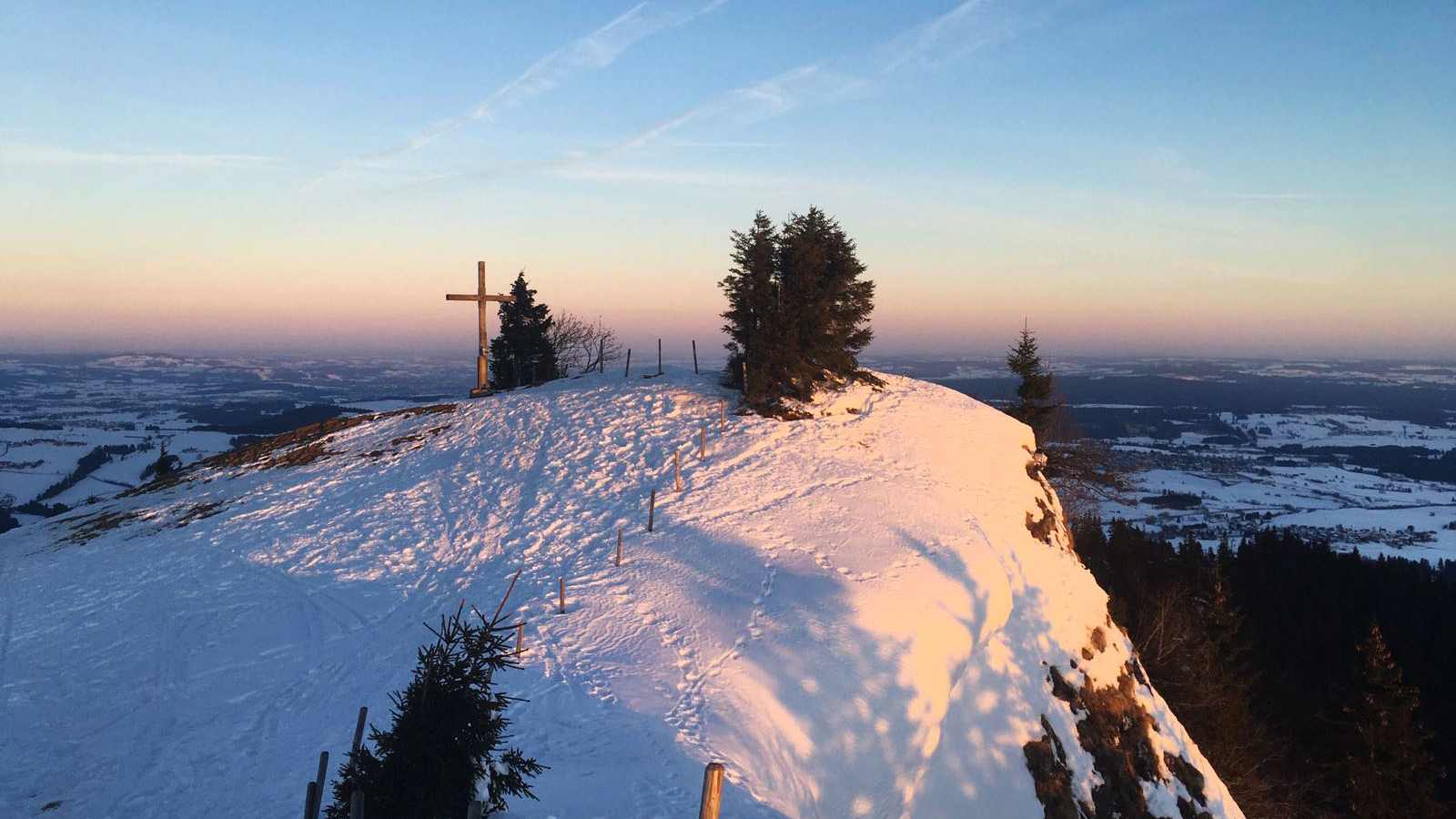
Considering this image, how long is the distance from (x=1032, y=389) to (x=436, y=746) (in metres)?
30.4

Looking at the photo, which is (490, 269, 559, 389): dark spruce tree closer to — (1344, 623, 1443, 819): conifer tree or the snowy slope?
the snowy slope

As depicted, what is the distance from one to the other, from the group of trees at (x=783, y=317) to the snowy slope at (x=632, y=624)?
1.98m

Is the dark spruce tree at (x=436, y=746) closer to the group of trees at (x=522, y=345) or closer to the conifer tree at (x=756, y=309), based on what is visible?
the conifer tree at (x=756, y=309)

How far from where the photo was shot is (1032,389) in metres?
31.2

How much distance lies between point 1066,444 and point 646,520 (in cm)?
2143

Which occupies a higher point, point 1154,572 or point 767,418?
point 767,418

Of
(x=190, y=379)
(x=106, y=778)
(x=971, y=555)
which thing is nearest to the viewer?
(x=106, y=778)

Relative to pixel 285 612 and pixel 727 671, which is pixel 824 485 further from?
pixel 285 612

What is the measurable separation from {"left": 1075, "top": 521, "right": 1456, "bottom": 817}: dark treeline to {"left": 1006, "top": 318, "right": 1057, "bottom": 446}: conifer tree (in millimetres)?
8515

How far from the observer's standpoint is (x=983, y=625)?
16.1m

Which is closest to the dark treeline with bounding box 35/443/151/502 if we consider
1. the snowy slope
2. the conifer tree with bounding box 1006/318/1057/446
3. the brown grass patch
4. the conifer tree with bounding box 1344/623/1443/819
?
the brown grass patch

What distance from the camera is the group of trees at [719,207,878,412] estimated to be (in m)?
26.0

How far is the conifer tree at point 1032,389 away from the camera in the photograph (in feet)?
101

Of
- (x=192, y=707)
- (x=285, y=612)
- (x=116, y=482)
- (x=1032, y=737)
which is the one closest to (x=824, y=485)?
(x=1032, y=737)
